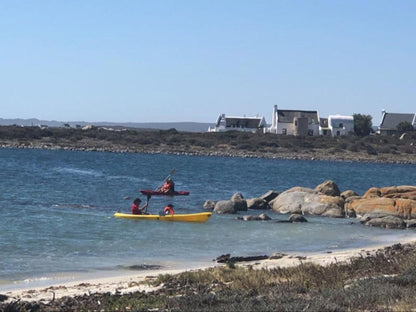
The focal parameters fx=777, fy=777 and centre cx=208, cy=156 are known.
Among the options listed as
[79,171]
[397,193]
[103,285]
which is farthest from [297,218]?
[79,171]

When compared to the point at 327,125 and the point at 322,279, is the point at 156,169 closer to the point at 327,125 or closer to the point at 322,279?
the point at 322,279

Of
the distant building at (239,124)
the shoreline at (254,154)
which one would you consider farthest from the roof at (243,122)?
the shoreline at (254,154)

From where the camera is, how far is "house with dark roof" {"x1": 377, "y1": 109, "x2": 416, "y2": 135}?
117750mm

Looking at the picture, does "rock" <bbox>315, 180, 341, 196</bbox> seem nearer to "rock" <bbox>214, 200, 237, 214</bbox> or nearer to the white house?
"rock" <bbox>214, 200, 237, 214</bbox>

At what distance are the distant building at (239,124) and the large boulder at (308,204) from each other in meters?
84.3

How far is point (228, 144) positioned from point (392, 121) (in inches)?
1302

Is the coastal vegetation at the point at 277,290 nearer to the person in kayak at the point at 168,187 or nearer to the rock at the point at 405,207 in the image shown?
the rock at the point at 405,207

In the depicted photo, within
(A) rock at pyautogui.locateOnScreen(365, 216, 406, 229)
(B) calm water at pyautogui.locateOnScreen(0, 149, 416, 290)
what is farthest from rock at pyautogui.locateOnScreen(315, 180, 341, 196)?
(A) rock at pyautogui.locateOnScreen(365, 216, 406, 229)

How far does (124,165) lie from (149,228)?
1641 inches

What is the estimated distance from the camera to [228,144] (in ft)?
323

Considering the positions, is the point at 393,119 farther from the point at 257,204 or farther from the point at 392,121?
the point at 257,204

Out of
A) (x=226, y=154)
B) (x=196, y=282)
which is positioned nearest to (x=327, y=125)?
(x=226, y=154)

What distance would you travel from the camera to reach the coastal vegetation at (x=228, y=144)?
307ft

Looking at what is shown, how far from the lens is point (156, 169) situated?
207 ft
